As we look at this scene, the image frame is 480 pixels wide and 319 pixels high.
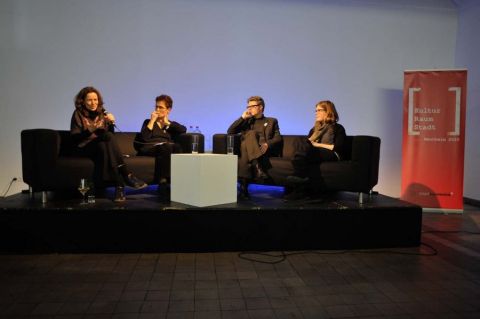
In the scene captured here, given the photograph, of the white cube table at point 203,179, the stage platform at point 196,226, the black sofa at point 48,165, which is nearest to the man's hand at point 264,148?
the white cube table at point 203,179

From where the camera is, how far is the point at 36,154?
9.48 feet

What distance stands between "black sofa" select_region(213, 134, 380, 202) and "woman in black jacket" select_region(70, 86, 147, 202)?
4.25ft

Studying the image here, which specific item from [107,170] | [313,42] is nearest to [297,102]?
[313,42]

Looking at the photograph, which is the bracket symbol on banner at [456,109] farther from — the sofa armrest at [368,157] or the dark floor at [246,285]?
the dark floor at [246,285]

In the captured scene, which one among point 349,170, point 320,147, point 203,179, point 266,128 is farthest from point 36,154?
point 349,170

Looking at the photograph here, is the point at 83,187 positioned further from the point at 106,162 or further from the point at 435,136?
the point at 435,136

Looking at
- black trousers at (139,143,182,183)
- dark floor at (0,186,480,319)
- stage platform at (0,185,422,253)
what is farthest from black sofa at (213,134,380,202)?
black trousers at (139,143,182,183)

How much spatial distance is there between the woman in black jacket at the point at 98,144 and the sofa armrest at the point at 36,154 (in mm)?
310

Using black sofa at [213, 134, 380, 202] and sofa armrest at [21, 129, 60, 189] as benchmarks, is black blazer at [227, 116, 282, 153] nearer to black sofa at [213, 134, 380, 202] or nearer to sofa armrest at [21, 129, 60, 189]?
black sofa at [213, 134, 380, 202]

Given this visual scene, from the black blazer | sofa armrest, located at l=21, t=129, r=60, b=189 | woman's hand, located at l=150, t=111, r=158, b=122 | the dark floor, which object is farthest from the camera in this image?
the black blazer

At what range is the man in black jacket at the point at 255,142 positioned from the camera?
345 centimetres

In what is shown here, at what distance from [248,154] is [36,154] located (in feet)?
5.74

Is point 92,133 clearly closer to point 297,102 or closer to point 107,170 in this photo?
point 107,170

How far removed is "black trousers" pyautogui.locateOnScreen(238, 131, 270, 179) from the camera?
3.43 metres
